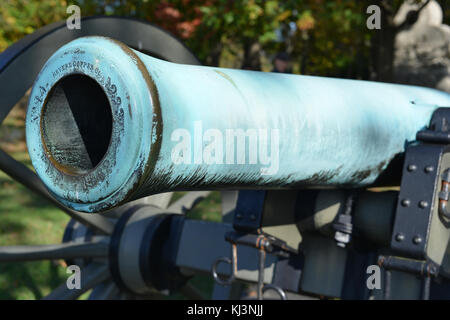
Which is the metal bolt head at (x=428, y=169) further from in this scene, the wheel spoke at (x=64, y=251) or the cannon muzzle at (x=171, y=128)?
the wheel spoke at (x=64, y=251)

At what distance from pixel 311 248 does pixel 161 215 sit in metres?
0.82

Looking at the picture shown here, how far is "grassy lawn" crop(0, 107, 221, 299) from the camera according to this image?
12.1ft

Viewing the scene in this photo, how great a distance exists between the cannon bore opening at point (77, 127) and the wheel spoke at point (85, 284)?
1.65 m

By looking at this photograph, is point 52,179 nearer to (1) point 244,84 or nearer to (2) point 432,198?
(1) point 244,84

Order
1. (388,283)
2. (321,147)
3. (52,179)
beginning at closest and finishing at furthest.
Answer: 1. (52,179)
2. (321,147)
3. (388,283)

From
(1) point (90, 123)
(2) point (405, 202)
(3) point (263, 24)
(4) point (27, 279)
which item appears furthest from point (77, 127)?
(3) point (263, 24)

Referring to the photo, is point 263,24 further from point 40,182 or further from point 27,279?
point 40,182

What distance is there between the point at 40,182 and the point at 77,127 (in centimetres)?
145

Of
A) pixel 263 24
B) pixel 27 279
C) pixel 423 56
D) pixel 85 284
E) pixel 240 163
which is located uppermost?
pixel 263 24

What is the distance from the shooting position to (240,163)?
3.87ft

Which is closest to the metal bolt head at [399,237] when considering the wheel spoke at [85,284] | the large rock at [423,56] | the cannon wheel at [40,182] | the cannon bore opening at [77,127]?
the cannon bore opening at [77,127]

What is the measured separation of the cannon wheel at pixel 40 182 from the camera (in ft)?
7.16
